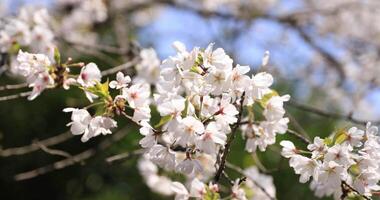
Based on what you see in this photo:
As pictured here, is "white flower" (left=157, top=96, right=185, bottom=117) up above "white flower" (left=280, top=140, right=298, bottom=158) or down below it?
above

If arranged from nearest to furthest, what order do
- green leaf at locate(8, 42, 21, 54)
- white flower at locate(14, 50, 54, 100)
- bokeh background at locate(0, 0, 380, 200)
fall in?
white flower at locate(14, 50, 54, 100), green leaf at locate(8, 42, 21, 54), bokeh background at locate(0, 0, 380, 200)

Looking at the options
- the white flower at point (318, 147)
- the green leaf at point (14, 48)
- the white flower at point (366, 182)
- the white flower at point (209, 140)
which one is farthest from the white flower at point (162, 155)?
the green leaf at point (14, 48)

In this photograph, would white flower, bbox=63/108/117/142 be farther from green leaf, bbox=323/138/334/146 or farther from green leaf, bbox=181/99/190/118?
green leaf, bbox=323/138/334/146

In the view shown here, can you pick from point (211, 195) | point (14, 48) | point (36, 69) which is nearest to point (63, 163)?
point (14, 48)

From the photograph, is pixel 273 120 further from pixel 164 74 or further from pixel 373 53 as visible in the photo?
pixel 373 53

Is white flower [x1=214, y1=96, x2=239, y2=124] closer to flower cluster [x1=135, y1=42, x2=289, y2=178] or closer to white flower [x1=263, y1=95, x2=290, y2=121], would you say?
flower cluster [x1=135, y1=42, x2=289, y2=178]

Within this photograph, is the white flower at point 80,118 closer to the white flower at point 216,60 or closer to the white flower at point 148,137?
the white flower at point 148,137

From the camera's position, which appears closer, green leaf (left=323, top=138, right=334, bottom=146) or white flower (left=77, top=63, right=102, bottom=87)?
green leaf (left=323, top=138, right=334, bottom=146)

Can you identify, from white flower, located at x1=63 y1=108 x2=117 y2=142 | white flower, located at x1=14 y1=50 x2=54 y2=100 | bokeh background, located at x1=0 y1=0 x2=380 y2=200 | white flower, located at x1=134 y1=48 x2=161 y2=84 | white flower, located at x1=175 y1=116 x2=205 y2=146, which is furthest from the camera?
bokeh background, located at x1=0 y1=0 x2=380 y2=200

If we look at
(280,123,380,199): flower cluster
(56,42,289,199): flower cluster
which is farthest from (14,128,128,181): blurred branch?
(280,123,380,199): flower cluster
